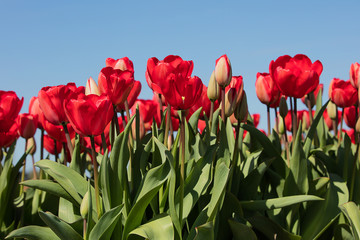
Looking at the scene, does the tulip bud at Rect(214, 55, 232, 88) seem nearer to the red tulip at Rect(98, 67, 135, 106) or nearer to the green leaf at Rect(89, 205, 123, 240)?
the red tulip at Rect(98, 67, 135, 106)

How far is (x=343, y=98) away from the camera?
10.8 ft

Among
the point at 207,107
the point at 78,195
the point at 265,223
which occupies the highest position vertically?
the point at 207,107

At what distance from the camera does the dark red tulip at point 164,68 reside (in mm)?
2013

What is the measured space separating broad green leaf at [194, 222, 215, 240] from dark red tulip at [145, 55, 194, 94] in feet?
1.88

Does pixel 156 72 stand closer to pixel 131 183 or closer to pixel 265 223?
pixel 131 183

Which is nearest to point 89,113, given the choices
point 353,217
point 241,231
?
point 241,231

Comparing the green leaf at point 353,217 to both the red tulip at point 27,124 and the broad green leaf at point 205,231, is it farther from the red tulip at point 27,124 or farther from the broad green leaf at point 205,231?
the red tulip at point 27,124

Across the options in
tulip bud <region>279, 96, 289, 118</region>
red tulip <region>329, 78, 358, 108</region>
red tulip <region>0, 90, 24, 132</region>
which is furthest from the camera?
red tulip <region>329, 78, 358, 108</region>

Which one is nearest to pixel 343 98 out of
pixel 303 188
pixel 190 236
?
pixel 303 188

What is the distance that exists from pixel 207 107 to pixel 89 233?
103cm

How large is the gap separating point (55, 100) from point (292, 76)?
3.78ft

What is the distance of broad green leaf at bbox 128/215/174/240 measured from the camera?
1.93 meters

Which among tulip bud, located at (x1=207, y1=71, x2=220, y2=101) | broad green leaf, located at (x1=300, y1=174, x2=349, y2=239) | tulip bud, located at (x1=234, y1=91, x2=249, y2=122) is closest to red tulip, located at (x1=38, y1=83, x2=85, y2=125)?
tulip bud, located at (x1=207, y1=71, x2=220, y2=101)

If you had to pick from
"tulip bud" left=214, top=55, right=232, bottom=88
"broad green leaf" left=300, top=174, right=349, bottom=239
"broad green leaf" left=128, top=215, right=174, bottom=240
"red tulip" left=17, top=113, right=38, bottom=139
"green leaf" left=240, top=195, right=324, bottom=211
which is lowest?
"broad green leaf" left=300, top=174, right=349, bottom=239
